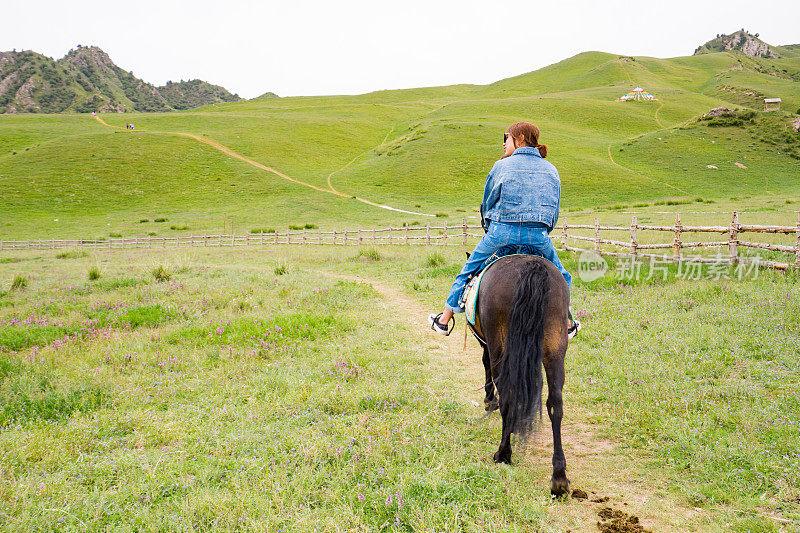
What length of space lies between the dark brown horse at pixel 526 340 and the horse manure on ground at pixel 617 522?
339 millimetres

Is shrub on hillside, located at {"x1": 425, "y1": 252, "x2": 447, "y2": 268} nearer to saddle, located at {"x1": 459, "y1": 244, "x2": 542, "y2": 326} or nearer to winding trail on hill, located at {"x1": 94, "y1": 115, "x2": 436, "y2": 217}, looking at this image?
saddle, located at {"x1": 459, "y1": 244, "x2": 542, "y2": 326}

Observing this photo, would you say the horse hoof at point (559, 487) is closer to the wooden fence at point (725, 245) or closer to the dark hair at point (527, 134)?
the dark hair at point (527, 134)

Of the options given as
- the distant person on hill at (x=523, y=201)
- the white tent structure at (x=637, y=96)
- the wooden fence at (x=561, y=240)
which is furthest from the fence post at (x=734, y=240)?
the white tent structure at (x=637, y=96)

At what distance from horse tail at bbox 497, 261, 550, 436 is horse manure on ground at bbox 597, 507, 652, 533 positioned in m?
0.80

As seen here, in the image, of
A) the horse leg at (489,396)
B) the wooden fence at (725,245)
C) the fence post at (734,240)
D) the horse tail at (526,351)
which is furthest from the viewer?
the fence post at (734,240)

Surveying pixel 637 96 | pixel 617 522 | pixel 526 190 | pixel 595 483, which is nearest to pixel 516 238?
pixel 526 190

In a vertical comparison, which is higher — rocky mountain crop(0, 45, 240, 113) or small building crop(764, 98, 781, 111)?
rocky mountain crop(0, 45, 240, 113)

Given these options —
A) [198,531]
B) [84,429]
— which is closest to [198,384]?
[84,429]

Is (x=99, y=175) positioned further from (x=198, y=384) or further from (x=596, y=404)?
(x=596, y=404)

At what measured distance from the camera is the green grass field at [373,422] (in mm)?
3141

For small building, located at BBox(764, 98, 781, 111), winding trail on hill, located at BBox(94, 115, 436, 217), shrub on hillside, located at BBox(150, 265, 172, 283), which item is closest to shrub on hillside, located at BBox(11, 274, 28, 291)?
shrub on hillside, located at BBox(150, 265, 172, 283)

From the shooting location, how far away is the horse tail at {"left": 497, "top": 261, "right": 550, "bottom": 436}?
11.2 feet

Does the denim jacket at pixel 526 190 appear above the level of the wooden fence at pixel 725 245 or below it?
above

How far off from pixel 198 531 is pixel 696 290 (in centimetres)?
914
